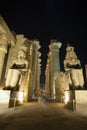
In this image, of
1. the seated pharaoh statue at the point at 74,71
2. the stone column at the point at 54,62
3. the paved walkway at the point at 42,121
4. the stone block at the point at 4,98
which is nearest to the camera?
the paved walkway at the point at 42,121

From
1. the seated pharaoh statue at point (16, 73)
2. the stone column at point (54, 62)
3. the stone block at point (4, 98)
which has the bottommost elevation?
the stone block at point (4, 98)

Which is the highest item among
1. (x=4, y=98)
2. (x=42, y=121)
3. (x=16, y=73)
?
(x=16, y=73)

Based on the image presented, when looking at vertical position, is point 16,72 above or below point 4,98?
above

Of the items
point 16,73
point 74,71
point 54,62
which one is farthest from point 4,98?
point 54,62

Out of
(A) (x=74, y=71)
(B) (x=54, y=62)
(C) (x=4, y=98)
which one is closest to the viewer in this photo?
(C) (x=4, y=98)

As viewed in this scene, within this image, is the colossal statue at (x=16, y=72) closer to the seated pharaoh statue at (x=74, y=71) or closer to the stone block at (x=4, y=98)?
the stone block at (x=4, y=98)

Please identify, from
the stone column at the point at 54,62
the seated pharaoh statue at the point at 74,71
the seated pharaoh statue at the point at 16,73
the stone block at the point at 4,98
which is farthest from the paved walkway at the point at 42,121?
the stone column at the point at 54,62

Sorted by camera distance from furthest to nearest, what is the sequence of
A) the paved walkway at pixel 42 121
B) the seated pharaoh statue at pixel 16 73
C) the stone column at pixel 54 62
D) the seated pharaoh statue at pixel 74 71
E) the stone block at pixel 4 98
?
the stone column at pixel 54 62 → the seated pharaoh statue at pixel 16 73 → the seated pharaoh statue at pixel 74 71 → the stone block at pixel 4 98 → the paved walkway at pixel 42 121

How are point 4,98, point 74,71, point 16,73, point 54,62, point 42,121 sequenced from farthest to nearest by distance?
1. point 54,62
2. point 16,73
3. point 74,71
4. point 4,98
5. point 42,121

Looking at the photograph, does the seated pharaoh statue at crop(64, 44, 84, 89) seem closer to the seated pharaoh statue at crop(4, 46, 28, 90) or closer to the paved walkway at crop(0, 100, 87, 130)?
the paved walkway at crop(0, 100, 87, 130)

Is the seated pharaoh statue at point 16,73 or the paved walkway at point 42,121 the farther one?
the seated pharaoh statue at point 16,73

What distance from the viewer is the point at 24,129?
3182 millimetres

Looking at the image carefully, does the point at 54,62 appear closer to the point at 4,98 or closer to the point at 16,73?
the point at 16,73

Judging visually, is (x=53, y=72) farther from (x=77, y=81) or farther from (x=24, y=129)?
(x=24, y=129)
